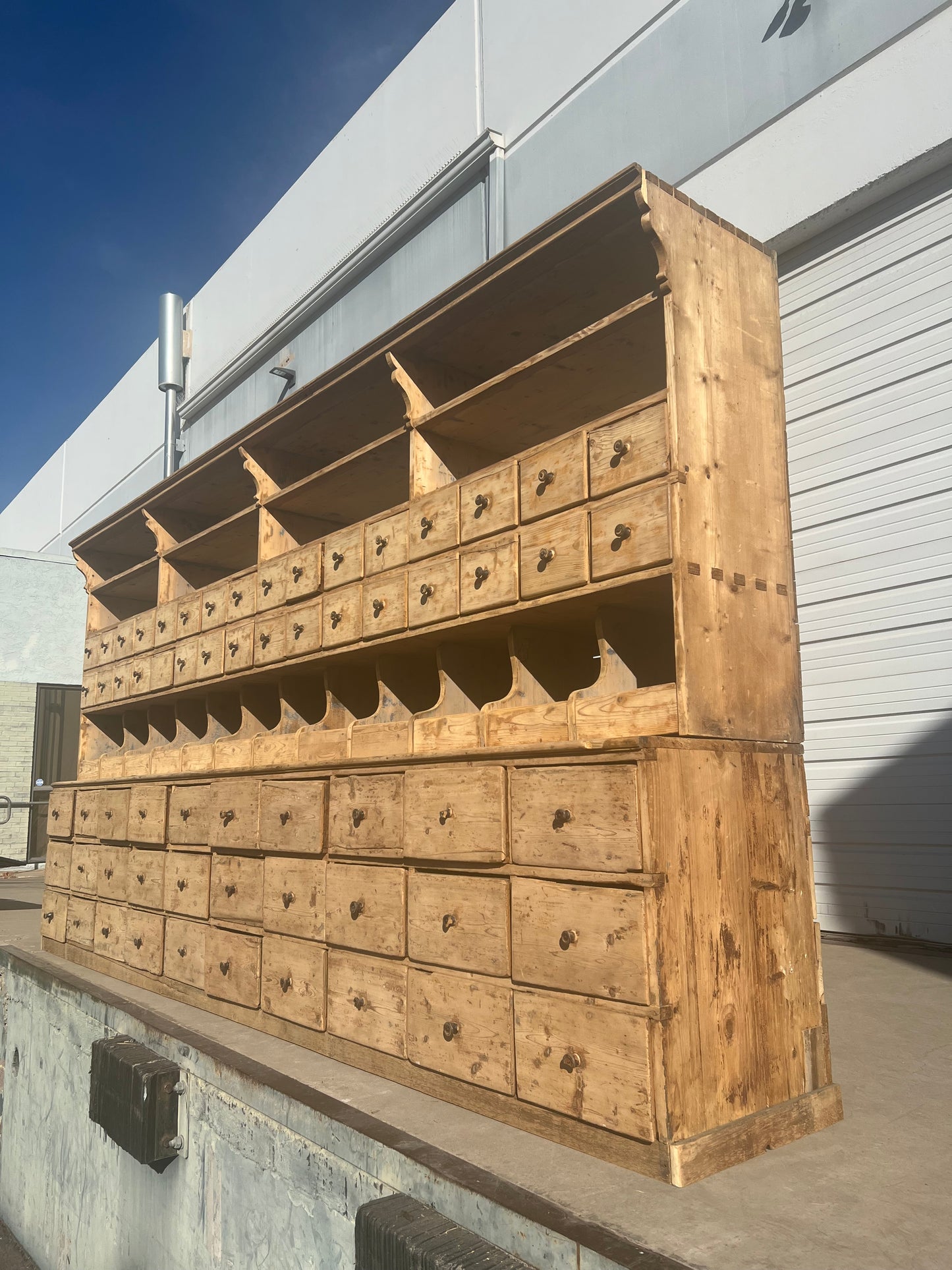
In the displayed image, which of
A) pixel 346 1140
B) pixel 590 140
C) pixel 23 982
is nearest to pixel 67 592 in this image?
pixel 23 982

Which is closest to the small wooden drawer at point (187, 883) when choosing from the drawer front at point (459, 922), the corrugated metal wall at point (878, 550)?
the drawer front at point (459, 922)

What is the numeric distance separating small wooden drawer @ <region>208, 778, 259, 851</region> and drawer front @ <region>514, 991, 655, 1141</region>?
77.0 inches

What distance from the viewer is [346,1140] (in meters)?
2.80

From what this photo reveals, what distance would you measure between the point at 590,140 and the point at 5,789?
13.6m

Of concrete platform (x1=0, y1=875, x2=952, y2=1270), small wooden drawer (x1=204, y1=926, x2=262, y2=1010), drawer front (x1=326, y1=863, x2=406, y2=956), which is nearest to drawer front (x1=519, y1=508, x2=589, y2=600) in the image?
drawer front (x1=326, y1=863, x2=406, y2=956)

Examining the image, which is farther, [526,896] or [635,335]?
[635,335]

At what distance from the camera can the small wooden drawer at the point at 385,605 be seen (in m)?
3.96

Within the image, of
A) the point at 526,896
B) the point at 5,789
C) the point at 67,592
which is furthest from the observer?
the point at 67,592

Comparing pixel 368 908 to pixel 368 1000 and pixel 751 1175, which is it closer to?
pixel 368 1000

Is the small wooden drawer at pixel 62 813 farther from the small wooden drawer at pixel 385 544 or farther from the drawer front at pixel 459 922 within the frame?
the drawer front at pixel 459 922

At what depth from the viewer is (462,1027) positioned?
294cm

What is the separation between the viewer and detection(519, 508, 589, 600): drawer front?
310cm

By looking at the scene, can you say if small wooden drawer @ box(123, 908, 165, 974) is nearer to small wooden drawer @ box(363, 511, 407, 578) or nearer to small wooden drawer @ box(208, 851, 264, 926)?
small wooden drawer @ box(208, 851, 264, 926)

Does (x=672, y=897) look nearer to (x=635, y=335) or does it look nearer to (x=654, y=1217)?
(x=654, y=1217)
